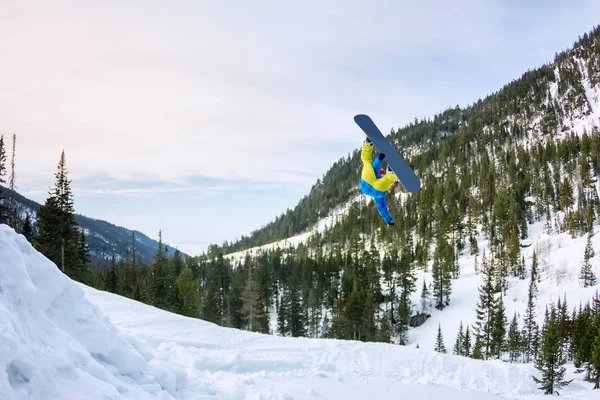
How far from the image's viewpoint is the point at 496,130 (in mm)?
142375

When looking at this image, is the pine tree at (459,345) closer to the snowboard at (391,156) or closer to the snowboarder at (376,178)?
the snowboarder at (376,178)

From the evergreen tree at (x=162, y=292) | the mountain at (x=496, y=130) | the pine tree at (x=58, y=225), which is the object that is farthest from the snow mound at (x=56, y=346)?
the mountain at (x=496, y=130)

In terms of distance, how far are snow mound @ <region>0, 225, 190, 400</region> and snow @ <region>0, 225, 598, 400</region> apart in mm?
20

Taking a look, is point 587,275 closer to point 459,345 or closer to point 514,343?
point 514,343

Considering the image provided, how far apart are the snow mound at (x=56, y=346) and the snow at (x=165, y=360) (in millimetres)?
20

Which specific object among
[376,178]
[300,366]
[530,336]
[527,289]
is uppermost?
[376,178]

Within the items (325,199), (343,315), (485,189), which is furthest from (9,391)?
(325,199)

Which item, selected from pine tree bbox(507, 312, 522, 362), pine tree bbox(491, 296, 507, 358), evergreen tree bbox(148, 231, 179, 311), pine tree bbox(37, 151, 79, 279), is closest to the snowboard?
pine tree bbox(37, 151, 79, 279)

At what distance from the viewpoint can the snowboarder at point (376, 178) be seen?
33.3ft

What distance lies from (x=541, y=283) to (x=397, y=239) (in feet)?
111

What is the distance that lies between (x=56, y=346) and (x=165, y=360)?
371 centimetres

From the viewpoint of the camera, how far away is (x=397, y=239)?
90.5 m

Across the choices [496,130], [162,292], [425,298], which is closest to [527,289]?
[425,298]

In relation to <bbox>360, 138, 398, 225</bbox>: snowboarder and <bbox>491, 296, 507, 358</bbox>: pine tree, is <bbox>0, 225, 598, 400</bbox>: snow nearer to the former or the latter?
<bbox>360, 138, 398, 225</bbox>: snowboarder
